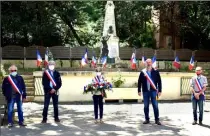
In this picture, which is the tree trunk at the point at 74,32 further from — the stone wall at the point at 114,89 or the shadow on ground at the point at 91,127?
the shadow on ground at the point at 91,127

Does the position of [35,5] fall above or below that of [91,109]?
above

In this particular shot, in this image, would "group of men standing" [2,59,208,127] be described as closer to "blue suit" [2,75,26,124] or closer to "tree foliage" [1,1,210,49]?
"blue suit" [2,75,26,124]

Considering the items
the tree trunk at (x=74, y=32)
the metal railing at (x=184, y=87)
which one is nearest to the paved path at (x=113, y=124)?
the metal railing at (x=184, y=87)

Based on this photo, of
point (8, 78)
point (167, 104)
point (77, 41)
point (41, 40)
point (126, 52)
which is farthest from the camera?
point (77, 41)

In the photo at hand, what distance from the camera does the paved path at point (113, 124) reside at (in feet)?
34.1

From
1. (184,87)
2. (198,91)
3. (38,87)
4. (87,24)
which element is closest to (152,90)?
(198,91)

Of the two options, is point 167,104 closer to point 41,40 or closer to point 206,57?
point 206,57

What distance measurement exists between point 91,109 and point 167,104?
3382 millimetres

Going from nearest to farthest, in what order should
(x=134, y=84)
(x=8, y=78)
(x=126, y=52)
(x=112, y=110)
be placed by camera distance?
(x=8, y=78) → (x=112, y=110) → (x=134, y=84) → (x=126, y=52)

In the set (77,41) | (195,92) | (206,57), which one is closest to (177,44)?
(206,57)

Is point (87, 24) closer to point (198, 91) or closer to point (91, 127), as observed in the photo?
point (198, 91)

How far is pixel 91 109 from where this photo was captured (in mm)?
15359

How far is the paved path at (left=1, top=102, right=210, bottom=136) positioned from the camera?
10.4 metres

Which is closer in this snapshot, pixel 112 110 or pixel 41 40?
pixel 112 110
